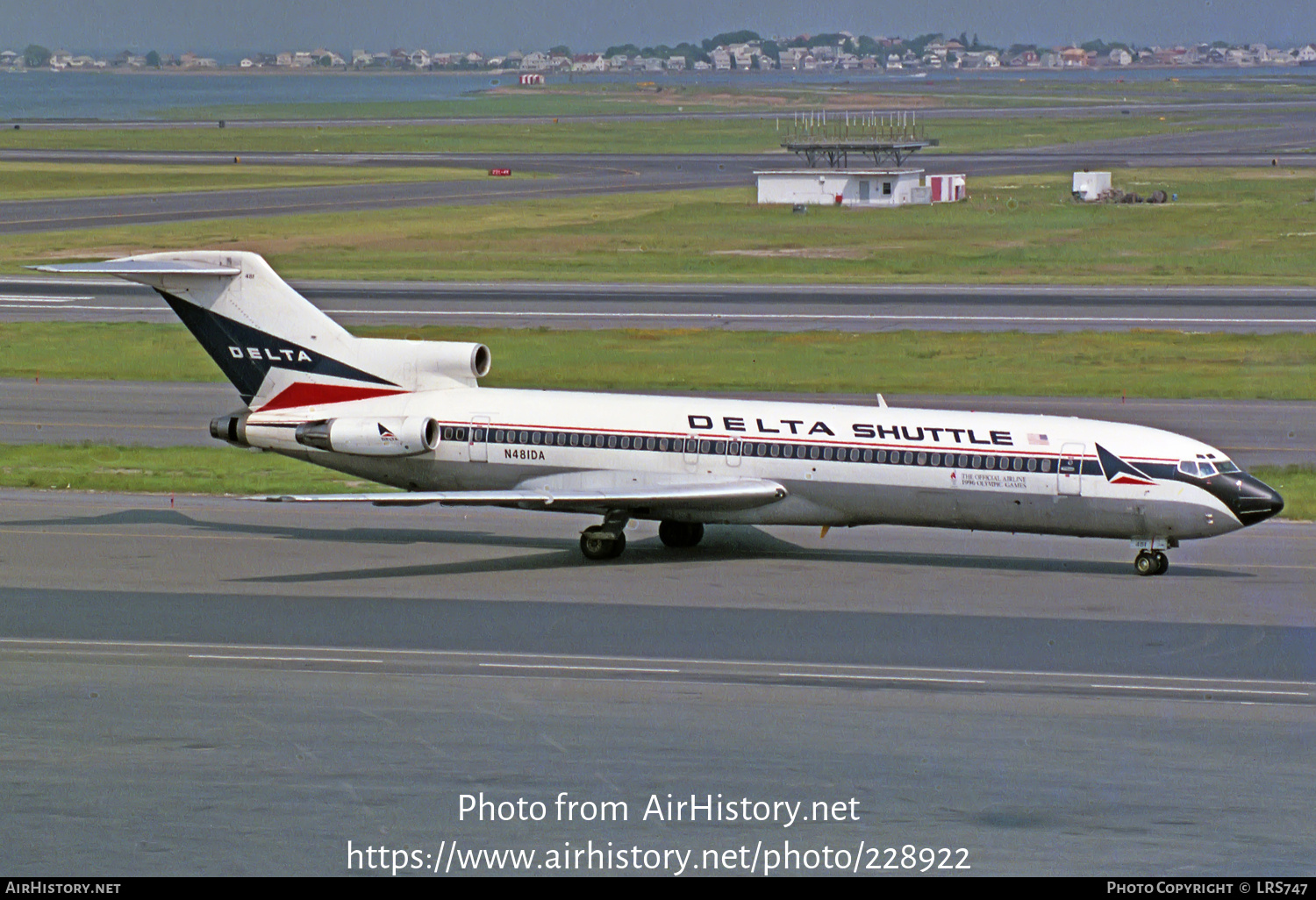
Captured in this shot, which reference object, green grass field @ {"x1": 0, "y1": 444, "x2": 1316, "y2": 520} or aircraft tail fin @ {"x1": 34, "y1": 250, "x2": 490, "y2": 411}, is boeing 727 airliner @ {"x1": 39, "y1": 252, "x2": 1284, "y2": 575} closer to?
aircraft tail fin @ {"x1": 34, "y1": 250, "x2": 490, "y2": 411}

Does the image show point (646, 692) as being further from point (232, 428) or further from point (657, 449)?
point (232, 428)

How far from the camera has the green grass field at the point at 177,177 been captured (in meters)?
141

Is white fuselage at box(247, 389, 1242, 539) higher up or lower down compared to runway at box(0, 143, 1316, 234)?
lower down

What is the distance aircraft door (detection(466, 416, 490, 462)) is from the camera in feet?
123

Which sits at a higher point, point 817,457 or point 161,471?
point 817,457

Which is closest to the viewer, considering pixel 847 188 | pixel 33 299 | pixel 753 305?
pixel 753 305

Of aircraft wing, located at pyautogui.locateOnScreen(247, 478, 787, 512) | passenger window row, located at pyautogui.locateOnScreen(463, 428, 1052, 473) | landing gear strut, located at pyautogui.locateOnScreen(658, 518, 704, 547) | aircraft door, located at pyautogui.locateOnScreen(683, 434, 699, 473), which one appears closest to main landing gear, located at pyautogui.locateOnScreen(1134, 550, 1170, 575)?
passenger window row, located at pyautogui.locateOnScreen(463, 428, 1052, 473)

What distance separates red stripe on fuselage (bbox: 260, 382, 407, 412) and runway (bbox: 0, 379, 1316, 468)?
40.6 feet

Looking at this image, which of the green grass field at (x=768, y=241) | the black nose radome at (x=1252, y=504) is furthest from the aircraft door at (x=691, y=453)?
the green grass field at (x=768, y=241)

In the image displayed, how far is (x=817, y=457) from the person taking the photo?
116 feet

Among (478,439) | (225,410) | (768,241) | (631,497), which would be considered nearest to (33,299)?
(225,410)

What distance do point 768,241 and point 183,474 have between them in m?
69.4

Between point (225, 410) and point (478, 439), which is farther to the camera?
point (225, 410)

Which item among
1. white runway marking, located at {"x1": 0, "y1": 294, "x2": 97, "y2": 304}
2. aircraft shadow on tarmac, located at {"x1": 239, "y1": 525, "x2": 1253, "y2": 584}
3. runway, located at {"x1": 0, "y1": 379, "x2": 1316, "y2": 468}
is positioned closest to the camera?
aircraft shadow on tarmac, located at {"x1": 239, "y1": 525, "x2": 1253, "y2": 584}
